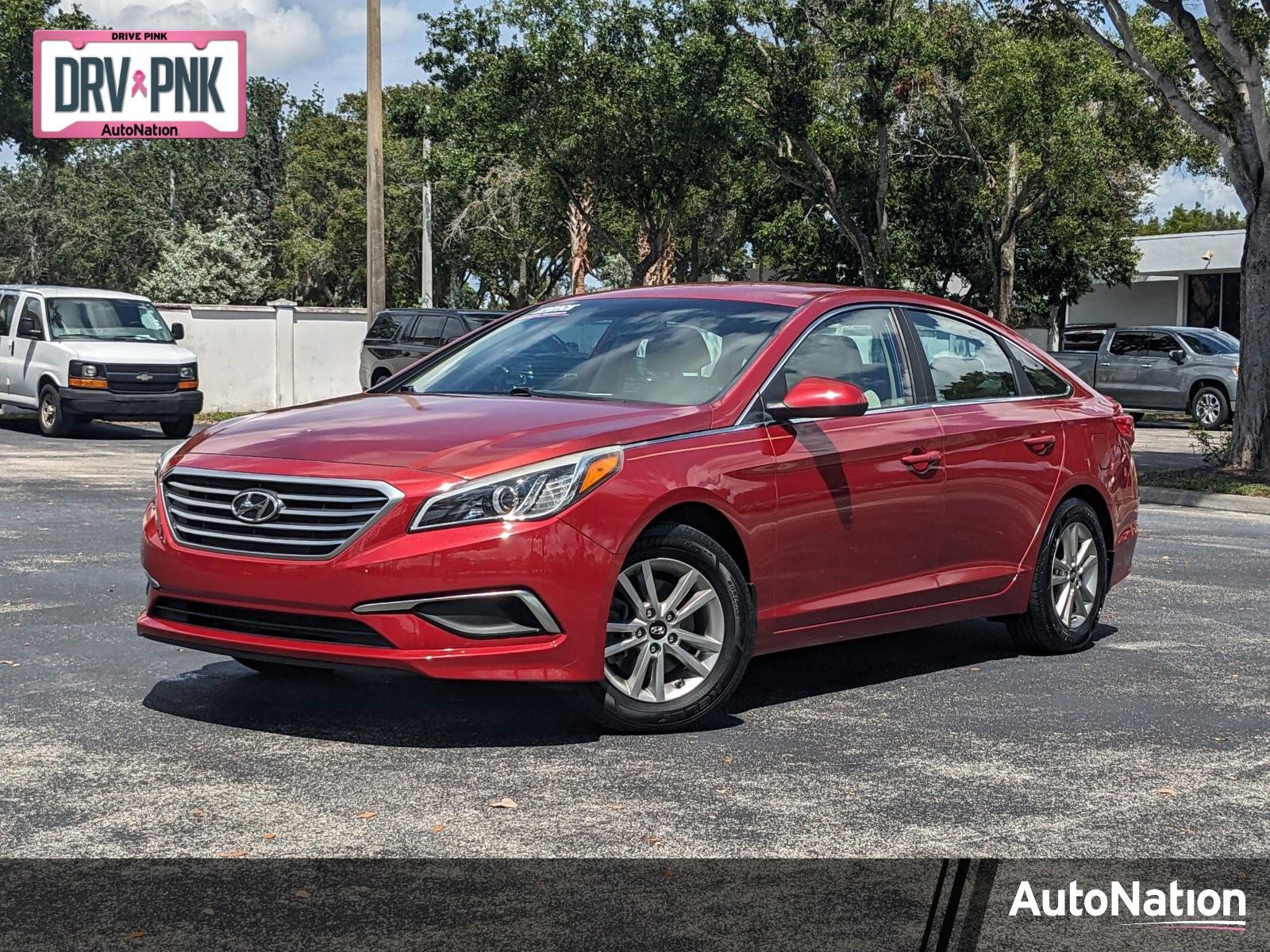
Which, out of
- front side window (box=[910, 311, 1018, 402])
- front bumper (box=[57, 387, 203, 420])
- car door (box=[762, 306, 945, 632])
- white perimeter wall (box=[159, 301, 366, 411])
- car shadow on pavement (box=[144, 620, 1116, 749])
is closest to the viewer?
car shadow on pavement (box=[144, 620, 1116, 749])

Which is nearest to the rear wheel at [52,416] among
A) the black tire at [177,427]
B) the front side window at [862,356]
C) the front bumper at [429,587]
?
the black tire at [177,427]

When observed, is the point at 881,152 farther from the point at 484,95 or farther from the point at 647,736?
the point at 647,736

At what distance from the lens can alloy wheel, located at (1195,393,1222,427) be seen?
3027 centimetres

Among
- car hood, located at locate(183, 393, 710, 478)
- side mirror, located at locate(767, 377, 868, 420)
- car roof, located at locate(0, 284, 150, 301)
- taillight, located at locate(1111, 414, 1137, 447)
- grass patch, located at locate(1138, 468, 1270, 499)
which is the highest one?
car roof, located at locate(0, 284, 150, 301)

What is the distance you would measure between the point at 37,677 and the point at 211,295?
2591 inches

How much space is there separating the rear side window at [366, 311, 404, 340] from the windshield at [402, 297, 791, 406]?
796 inches

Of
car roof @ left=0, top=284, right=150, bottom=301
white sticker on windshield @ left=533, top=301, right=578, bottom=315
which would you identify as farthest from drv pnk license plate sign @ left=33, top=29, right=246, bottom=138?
white sticker on windshield @ left=533, top=301, right=578, bottom=315

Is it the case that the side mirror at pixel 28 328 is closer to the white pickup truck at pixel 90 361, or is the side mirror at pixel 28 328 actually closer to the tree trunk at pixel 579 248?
the white pickup truck at pixel 90 361

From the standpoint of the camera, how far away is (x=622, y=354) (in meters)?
6.97

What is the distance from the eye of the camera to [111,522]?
496 inches

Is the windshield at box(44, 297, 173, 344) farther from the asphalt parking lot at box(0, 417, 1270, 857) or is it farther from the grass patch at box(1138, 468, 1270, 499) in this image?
the asphalt parking lot at box(0, 417, 1270, 857)

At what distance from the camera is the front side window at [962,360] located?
757 cm

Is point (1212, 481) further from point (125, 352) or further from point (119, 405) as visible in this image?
point (125, 352)

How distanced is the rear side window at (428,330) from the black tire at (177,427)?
417 centimetres
